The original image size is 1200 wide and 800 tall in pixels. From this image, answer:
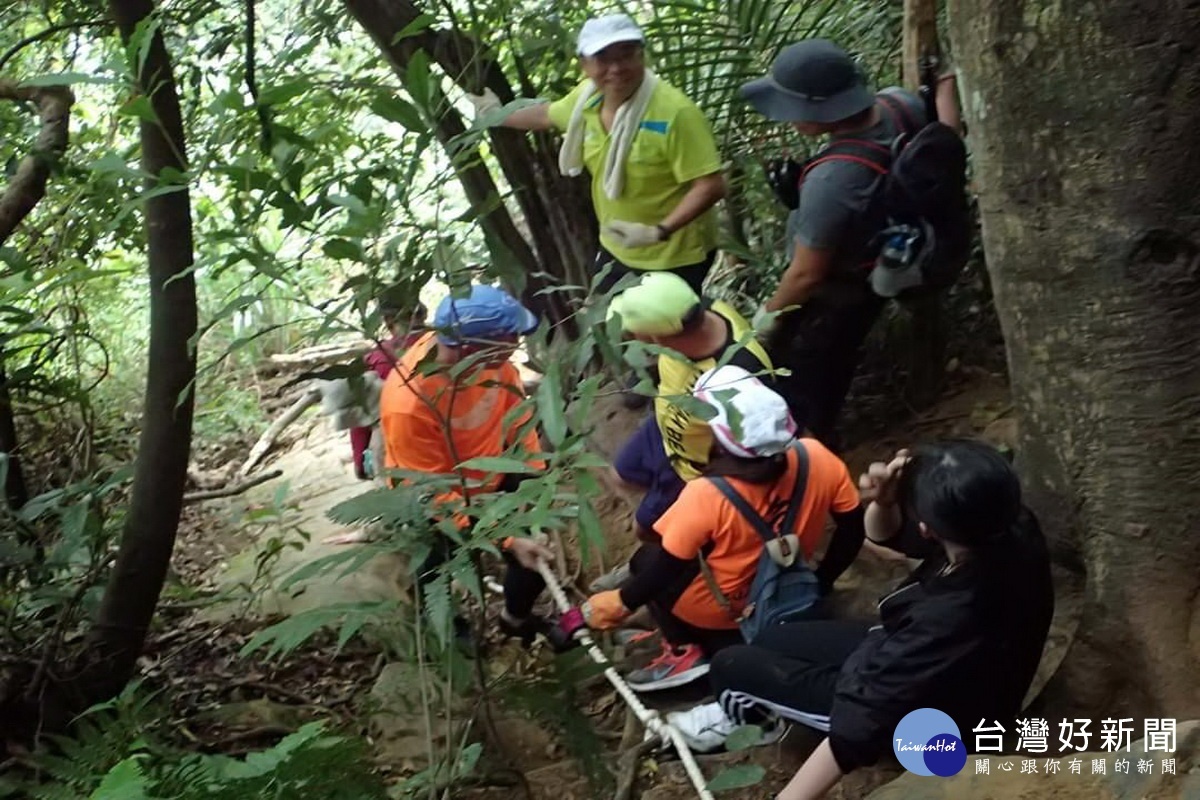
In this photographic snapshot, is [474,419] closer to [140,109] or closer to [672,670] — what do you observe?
[672,670]

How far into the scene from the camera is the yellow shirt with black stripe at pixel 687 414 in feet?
9.48

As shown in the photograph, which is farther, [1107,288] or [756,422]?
[756,422]

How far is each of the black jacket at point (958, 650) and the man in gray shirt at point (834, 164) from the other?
1.23 meters

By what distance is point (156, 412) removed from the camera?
264 cm

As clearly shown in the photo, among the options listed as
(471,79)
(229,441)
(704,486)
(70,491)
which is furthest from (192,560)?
(704,486)

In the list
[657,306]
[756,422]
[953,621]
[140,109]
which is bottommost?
[953,621]

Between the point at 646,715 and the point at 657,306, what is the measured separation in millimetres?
1113

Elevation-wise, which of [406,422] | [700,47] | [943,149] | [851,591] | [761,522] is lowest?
[851,591]

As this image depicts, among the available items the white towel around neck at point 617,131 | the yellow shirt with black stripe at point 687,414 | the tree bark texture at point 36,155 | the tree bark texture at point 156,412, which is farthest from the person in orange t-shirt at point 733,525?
the tree bark texture at point 36,155

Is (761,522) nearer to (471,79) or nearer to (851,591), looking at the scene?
(851,591)

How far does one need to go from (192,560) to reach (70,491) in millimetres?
2041

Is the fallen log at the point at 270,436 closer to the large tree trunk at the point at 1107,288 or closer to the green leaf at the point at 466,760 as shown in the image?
the green leaf at the point at 466,760

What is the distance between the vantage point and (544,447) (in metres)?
4.06

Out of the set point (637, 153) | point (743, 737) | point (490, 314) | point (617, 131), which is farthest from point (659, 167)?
point (743, 737)
